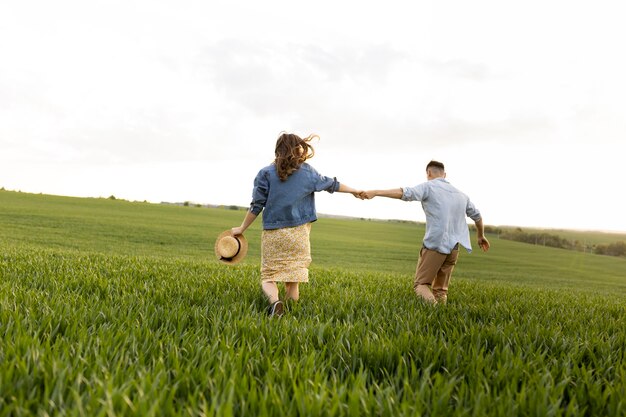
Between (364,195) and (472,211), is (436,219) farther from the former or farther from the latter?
(364,195)

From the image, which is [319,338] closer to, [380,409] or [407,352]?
[407,352]

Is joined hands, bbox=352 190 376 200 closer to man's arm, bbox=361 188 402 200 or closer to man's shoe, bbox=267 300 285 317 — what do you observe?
man's arm, bbox=361 188 402 200

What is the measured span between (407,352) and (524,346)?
109 centimetres

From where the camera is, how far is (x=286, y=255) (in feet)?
18.0

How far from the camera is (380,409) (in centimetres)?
233

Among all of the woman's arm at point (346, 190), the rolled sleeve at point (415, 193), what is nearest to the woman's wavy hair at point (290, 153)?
the woman's arm at point (346, 190)

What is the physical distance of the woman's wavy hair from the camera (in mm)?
5324

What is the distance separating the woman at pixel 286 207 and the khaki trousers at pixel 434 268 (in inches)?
70.0

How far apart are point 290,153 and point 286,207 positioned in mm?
640

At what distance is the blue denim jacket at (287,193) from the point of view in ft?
17.9

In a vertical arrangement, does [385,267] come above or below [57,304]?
below

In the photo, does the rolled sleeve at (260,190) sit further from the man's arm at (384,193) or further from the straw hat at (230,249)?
the man's arm at (384,193)

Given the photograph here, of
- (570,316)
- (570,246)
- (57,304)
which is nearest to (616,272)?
(570,246)

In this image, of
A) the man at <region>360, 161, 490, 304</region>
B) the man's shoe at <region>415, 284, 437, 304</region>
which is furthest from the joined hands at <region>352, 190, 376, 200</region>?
the man's shoe at <region>415, 284, 437, 304</region>
